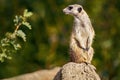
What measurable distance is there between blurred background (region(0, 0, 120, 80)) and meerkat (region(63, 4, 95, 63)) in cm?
729

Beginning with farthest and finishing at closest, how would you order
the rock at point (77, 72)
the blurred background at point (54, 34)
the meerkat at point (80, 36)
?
the blurred background at point (54, 34), the meerkat at point (80, 36), the rock at point (77, 72)

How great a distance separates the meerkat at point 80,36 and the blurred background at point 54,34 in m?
7.29

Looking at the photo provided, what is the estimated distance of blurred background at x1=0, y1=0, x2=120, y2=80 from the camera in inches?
627

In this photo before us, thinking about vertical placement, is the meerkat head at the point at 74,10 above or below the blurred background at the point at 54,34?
above

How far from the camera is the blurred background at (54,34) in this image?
15.9 meters

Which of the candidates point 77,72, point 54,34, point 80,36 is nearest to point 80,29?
point 80,36

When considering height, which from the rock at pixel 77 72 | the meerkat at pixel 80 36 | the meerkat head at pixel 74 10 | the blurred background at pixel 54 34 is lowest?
the blurred background at pixel 54 34

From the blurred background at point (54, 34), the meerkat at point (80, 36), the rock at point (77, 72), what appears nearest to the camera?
the rock at point (77, 72)

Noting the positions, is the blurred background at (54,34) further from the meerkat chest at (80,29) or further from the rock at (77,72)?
the rock at (77,72)

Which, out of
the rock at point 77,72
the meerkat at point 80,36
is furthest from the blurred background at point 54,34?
the rock at point 77,72

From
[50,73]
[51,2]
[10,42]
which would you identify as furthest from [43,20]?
[10,42]

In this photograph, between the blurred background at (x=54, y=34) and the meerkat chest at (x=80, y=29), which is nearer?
the meerkat chest at (x=80, y=29)

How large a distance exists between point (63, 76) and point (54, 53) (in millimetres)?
7877

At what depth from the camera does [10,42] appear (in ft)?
27.2
